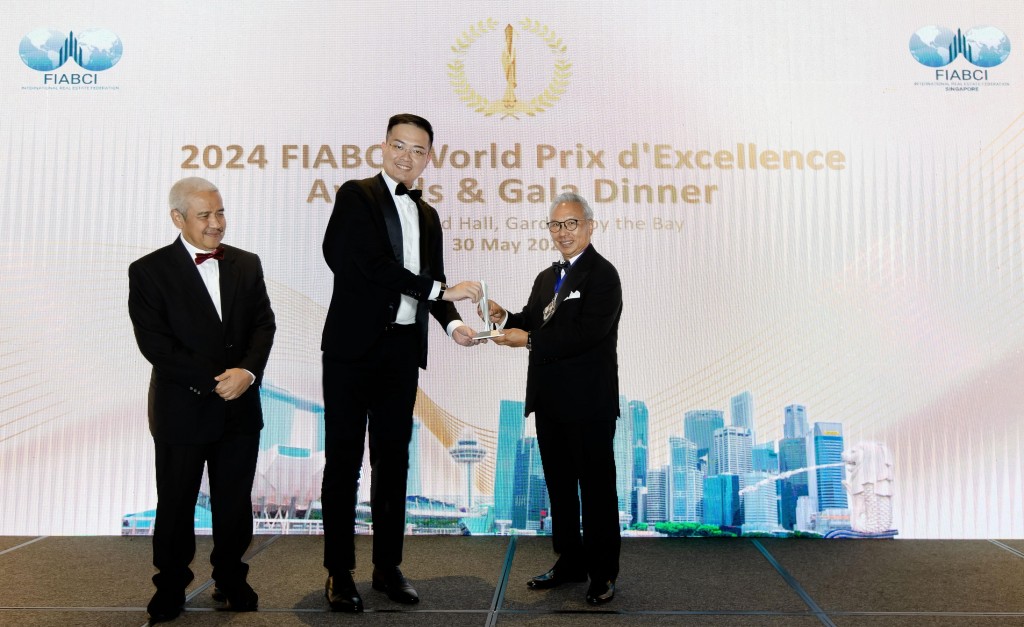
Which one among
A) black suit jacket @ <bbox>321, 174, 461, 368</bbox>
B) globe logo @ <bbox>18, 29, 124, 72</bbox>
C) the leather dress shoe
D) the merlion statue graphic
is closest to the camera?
black suit jacket @ <bbox>321, 174, 461, 368</bbox>

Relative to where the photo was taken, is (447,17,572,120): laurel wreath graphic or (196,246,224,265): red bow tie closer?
(196,246,224,265): red bow tie

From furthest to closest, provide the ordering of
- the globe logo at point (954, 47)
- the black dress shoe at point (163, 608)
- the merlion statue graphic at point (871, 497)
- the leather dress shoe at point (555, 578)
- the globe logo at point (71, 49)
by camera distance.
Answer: the globe logo at point (71, 49), the globe logo at point (954, 47), the merlion statue graphic at point (871, 497), the leather dress shoe at point (555, 578), the black dress shoe at point (163, 608)

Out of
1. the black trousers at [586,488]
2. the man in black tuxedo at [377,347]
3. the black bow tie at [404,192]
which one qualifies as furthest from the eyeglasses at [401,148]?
the black trousers at [586,488]

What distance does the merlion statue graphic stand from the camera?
4.05 meters

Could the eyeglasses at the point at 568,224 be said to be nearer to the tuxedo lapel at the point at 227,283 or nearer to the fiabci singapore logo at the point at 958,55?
→ the tuxedo lapel at the point at 227,283

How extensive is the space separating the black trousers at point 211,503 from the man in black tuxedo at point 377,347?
31cm

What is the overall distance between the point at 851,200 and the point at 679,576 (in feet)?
7.14

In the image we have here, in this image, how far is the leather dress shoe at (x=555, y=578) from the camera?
312 centimetres

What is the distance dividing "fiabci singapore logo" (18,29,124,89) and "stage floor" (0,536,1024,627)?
7.96 feet

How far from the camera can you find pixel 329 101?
4234mm

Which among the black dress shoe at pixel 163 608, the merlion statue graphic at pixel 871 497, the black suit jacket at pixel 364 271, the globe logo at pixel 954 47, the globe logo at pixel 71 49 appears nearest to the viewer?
the black dress shoe at pixel 163 608

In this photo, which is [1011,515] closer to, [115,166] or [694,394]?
[694,394]

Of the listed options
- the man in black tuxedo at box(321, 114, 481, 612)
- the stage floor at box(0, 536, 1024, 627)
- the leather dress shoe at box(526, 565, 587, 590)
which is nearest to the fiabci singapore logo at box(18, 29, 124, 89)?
the man in black tuxedo at box(321, 114, 481, 612)

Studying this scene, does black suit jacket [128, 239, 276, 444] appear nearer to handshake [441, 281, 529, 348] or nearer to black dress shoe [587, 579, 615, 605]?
handshake [441, 281, 529, 348]
